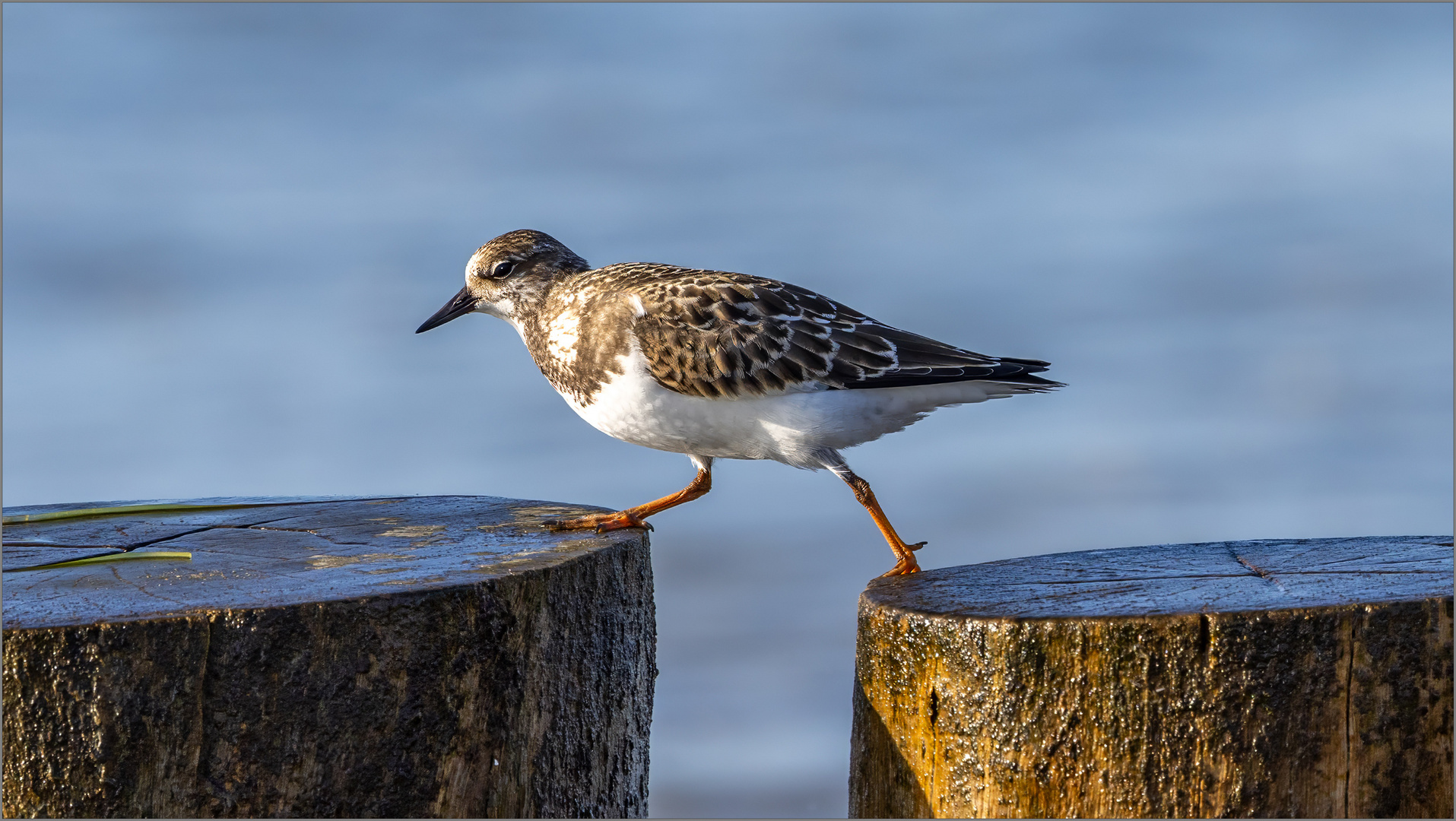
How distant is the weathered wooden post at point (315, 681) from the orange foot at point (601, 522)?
12.4 inches

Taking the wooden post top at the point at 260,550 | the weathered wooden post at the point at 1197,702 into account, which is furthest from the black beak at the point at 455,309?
the weathered wooden post at the point at 1197,702

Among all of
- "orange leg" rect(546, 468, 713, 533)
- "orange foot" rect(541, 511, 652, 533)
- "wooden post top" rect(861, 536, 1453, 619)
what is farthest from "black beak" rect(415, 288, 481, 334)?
"wooden post top" rect(861, 536, 1453, 619)

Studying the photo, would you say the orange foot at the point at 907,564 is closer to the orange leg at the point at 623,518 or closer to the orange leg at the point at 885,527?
the orange leg at the point at 885,527

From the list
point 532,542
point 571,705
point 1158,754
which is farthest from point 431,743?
point 1158,754

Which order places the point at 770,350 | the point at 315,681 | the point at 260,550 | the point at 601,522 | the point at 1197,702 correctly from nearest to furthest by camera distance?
the point at 1197,702
the point at 315,681
the point at 260,550
the point at 601,522
the point at 770,350

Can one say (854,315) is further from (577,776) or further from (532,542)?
(577,776)

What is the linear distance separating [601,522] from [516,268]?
2010 mm

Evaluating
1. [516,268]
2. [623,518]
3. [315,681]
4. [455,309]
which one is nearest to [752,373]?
[623,518]

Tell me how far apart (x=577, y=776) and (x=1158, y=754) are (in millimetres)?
2006

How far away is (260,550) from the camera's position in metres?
4.79

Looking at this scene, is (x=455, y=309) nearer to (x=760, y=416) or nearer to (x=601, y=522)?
(x=760, y=416)

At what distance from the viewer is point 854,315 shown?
20.4 ft

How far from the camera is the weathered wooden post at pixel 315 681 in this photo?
12.4 feet

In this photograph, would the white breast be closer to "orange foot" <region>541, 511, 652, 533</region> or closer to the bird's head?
"orange foot" <region>541, 511, 652, 533</region>
